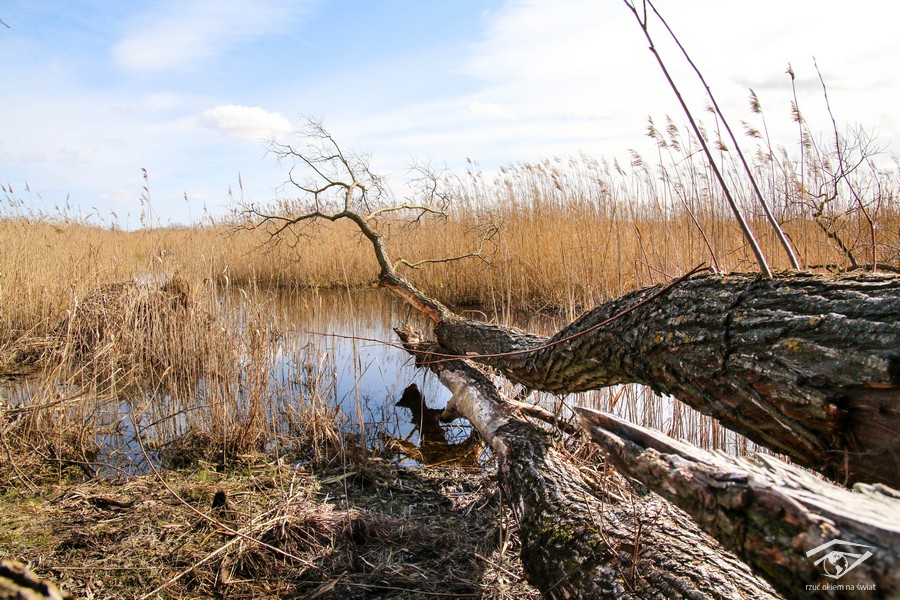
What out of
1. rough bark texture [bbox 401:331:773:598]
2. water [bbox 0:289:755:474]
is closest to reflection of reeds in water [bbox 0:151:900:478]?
water [bbox 0:289:755:474]

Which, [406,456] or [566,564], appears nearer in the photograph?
[566,564]

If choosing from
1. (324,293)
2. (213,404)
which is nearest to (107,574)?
(213,404)

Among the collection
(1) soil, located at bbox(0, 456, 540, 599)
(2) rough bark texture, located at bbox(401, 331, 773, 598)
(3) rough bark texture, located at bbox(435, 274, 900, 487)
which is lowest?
(1) soil, located at bbox(0, 456, 540, 599)

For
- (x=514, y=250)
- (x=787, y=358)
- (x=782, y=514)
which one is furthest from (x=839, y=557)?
(x=514, y=250)

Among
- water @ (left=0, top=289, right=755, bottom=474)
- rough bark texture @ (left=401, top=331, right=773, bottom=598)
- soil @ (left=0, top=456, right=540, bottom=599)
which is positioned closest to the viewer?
rough bark texture @ (left=401, top=331, right=773, bottom=598)

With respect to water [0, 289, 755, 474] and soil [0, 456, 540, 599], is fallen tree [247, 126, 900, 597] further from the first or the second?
water [0, 289, 755, 474]

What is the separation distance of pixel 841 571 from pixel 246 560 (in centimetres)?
191

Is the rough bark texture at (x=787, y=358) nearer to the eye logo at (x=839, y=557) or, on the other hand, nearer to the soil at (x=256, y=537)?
the eye logo at (x=839, y=557)

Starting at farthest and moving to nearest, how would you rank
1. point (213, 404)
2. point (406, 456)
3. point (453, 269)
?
point (453, 269) → point (406, 456) → point (213, 404)

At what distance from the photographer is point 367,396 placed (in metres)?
4.55

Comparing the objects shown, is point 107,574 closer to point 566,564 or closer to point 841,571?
point 566,564

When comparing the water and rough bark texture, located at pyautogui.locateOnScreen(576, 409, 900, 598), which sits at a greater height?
rough bark texture, located at pyautogui.locateOnScreen(576, 409, 900, 598)

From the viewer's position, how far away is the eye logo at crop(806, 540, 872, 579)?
91 centimetres

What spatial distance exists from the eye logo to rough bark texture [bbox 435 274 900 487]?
49 centimetres
